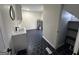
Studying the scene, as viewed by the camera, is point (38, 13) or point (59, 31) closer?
point (59, 31)

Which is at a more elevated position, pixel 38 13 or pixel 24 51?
pixel 38 13

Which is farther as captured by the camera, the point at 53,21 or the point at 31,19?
the point at 31,19

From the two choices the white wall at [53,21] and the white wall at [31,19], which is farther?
the white wall at [31,19]

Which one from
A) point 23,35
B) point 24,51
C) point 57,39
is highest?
point 23,35

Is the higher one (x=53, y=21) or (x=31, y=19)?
(x=31, y=19)

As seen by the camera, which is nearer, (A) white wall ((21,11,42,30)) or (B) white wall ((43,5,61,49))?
(B) white wall ((43,5,61,49))

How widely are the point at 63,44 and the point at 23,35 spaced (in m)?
1.36

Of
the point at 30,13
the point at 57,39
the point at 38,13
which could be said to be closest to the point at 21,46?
the point at 57,39

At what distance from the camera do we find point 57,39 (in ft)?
6.07

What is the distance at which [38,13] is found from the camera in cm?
405
